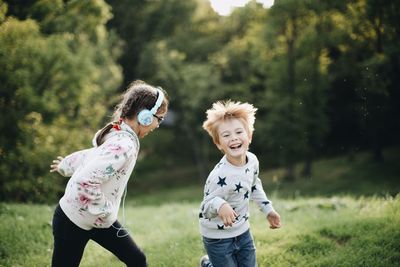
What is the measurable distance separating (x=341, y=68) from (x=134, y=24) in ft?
48.6

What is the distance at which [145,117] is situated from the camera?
11.1ft

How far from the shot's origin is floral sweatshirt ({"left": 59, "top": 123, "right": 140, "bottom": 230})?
3041mm

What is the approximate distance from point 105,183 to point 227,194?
1.00 metres

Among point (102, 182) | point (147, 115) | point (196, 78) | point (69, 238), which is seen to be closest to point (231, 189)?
point (147, 115)

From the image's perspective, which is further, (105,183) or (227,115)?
(227,115)

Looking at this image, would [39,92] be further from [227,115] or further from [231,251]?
[231,251]

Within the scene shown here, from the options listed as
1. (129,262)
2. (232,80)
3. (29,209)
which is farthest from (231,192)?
(232,80)

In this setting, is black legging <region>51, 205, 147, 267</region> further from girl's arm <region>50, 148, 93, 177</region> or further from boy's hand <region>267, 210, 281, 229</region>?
boy's hand <region>267, 210, 281, 229</region>

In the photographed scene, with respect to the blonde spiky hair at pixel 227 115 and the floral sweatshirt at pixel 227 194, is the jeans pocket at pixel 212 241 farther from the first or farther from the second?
the blonde spiky hair at pixel 227 115

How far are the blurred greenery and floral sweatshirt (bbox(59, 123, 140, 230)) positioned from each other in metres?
7.38

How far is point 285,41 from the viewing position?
23.2 metres

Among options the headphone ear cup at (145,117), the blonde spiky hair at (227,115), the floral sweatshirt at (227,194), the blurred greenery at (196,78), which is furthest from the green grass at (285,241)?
the blurred greenery at (196,78)

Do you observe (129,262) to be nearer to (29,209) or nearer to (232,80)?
(29,209)

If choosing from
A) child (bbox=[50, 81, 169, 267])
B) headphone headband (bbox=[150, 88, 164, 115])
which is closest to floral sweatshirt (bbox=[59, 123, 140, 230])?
child (bbox=[50, 81, 169, 267])
